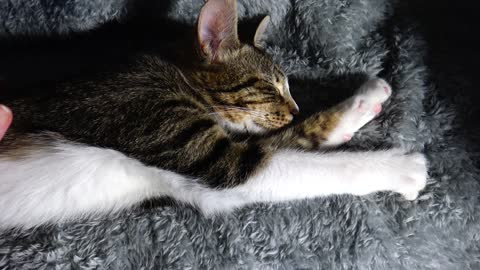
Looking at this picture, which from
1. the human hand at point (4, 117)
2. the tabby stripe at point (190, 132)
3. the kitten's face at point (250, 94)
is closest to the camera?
the human hand at point (4, 117)

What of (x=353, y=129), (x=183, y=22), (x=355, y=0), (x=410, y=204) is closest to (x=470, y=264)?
(x=410, y=204)

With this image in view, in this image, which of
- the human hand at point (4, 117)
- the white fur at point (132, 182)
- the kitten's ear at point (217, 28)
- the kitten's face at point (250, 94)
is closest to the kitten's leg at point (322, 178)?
the white fur at point (132, 182)

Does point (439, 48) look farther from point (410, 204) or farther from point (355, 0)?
point (410, 204)

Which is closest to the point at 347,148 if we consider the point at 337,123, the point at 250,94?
the point at 337,123

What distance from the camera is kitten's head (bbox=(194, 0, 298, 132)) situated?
1.17 metres

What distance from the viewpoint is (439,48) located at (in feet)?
4.62

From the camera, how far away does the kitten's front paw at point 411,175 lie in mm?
1160

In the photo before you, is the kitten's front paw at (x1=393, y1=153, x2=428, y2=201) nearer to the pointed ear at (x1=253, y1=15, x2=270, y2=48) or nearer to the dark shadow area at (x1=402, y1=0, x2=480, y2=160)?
the dark shadow area at (x1=402, y1=0, x2=480, y2=160)

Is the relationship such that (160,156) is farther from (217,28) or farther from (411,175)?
(411,175)

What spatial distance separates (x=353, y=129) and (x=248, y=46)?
0.37 m

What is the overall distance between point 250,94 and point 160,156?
30 centimetres

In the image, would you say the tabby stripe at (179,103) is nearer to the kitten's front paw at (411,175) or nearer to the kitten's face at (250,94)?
the kitten's face at (250,94)

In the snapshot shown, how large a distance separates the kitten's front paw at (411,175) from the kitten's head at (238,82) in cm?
32

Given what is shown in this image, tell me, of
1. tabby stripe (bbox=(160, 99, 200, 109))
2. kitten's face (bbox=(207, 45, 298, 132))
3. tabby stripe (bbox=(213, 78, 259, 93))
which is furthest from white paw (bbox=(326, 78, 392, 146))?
tabby stripe (bbox=(160, 99, 200, 109))
